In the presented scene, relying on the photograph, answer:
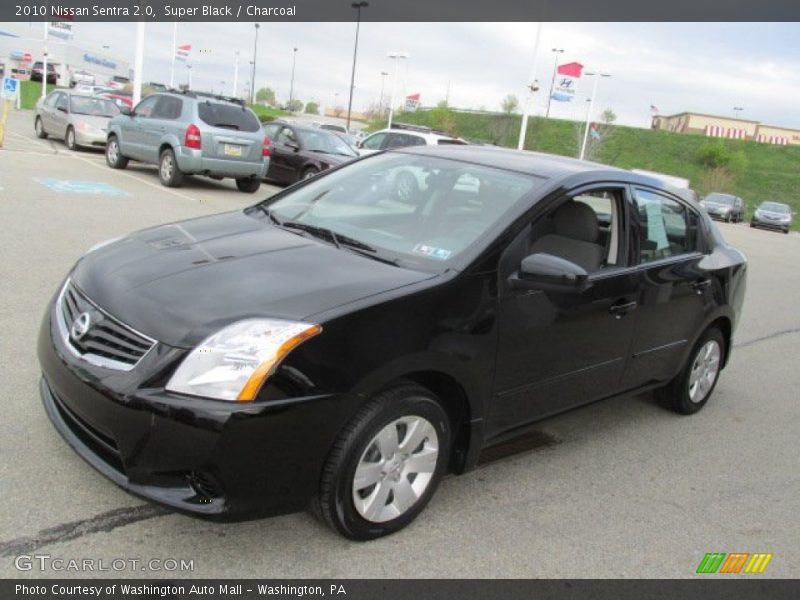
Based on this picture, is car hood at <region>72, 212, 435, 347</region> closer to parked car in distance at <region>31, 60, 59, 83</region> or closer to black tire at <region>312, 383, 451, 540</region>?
black tire at <region>312, 383, 451, 540</region>

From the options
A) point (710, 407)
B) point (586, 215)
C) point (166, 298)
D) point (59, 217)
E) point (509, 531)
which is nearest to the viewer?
point (166, 298)

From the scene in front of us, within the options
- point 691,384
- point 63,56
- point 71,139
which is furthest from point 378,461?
point 63,56

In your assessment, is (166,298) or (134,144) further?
(134,144)

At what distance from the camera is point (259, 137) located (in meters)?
13.6

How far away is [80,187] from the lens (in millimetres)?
11906

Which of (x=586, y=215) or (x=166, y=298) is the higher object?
(x=586, y=215)

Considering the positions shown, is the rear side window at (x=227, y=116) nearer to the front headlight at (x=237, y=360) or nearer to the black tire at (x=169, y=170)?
the black tire at (x=169, y=170)

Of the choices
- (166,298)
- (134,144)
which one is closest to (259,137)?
(134,144)

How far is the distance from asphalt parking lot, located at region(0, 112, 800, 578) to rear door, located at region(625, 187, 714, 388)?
0.48m

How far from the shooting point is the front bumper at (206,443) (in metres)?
2.54

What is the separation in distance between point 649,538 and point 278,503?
1.81m

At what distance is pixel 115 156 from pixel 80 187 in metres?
3.61
